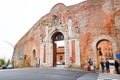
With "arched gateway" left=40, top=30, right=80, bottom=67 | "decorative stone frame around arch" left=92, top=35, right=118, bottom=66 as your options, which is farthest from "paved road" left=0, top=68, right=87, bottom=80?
"arched gateway" left=40, top=30, right=80, bottom=67

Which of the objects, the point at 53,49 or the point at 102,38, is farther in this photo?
the point at 53,49

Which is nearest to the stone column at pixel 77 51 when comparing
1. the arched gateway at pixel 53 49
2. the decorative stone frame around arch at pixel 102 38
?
the arched gateway at pixel 53 49

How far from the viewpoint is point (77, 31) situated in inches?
862

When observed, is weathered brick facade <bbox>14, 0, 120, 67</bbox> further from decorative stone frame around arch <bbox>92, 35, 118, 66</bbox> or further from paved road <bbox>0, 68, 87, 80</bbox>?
paved road <bbox>0, 68, 87, 80</bbox>

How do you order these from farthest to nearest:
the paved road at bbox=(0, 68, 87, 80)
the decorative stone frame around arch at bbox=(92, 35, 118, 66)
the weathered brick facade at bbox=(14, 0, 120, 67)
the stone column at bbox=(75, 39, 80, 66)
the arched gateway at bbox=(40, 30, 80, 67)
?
the arched gateway at bbox=(40, 30, 80, 67), the stone column at bbox=(75, 39, 80, 66), the weathered brick facade at bbox=(14, 0, 120, 67), the decorative stone frame around arch at bbox=(92, 35, 118, 66), the paved road at bbox=(0, 68, 87, 80)

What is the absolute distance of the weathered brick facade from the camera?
776 inches

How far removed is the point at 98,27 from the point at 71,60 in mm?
5077

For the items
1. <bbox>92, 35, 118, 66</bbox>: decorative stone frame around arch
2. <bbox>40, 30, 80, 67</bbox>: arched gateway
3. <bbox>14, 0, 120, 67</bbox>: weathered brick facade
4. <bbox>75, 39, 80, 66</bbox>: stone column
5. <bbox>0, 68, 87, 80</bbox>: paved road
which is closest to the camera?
<bbox>0, 68, 87, 80</bbox>: paved road

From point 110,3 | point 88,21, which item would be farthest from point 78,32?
point 110,3

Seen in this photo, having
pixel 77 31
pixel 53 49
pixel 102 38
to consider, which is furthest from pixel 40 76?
pixel 53 49

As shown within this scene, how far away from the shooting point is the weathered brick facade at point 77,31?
1972 centimetres

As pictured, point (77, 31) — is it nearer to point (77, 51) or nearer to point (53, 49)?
point (77, 51)

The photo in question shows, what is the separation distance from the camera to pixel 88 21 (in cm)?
2114

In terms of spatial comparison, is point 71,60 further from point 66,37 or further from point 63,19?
point 63,19
